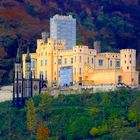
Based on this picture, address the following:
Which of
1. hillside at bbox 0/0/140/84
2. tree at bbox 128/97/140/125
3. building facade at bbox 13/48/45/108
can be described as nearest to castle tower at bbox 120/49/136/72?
building facade at bbox 13/48/45/108

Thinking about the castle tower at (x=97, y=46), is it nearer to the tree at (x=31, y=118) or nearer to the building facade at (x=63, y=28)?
the building facade at (x=63, y=28)

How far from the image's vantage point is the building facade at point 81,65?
101 meters

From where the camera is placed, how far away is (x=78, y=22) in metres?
117

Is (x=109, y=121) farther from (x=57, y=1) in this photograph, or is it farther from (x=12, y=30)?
(x=57, y=1)

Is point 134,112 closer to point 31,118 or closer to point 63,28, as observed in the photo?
point 31,118

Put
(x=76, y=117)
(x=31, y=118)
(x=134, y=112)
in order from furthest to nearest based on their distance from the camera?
(x=76, y=117) < (x=31, y=118) < (x=134, y=112)

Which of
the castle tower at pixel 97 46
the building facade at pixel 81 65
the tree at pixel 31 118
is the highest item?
the castle tower at pixel 97 46

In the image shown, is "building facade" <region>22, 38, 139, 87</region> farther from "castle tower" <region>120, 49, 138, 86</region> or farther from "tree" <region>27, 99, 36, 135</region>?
"tree" <region>27, 99, 36, 135</region>

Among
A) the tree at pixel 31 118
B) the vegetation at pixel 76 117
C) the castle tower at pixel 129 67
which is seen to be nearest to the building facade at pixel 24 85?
the vegetation at pixel 76 117

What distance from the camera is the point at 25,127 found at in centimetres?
9531

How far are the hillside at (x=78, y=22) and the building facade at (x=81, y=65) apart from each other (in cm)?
255

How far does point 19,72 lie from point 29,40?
338 inches

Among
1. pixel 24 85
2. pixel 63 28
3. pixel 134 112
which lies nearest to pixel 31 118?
pixel 134 112

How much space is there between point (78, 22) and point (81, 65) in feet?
51.6
